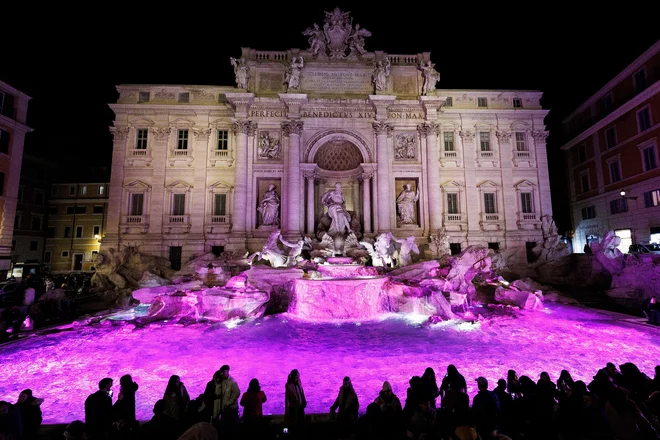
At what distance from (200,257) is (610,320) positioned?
18098 millimetres

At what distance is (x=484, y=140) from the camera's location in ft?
75.0

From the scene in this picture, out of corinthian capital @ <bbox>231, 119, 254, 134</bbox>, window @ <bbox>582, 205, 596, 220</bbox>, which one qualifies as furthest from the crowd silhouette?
window @ <bbox>582, 205, 596, 220</bbox>

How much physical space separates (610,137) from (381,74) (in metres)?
17.9

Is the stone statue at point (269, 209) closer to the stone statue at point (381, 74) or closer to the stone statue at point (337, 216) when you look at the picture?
the stone statue at point (337, 216)

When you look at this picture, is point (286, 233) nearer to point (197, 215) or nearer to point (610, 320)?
point (197, 215)

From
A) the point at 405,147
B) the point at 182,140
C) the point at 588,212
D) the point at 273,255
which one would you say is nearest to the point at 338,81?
the point at 405,147

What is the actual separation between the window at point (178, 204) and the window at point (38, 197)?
65.6 ft

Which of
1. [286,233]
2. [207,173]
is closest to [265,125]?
[207,173]

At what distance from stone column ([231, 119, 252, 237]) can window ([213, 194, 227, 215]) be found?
4.29 feet

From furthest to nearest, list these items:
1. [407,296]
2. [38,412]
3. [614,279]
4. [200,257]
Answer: [200,257], [614,279], [407,296], [38,412]

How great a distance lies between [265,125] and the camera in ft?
69.5

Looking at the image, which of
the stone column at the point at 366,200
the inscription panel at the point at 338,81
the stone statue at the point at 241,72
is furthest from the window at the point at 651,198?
the stone statue at the point at 241,72

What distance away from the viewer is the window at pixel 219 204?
2138 centimetres

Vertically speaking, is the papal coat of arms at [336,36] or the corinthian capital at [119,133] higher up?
the papal coat of arms at [336,36]
